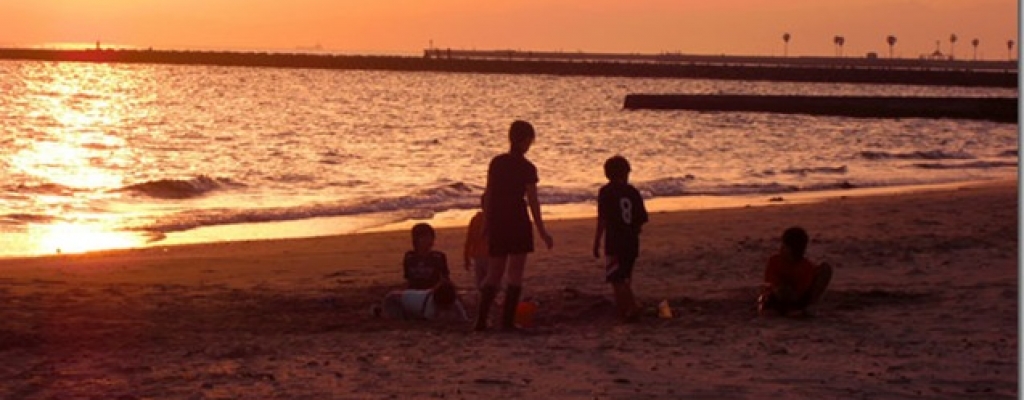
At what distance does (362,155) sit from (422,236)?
34593 mm

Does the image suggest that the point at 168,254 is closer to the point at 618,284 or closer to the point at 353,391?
the point at 618,284

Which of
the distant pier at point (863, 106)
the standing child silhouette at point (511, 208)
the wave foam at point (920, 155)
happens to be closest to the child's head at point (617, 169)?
the standing child silhouette at point (511, 208)

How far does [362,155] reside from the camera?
4609 centimetres

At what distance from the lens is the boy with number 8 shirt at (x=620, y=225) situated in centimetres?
1137

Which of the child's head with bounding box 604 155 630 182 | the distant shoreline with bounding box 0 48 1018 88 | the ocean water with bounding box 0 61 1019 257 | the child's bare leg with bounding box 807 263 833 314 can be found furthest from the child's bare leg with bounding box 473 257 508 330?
the distant shoreline with bounding box 0 48 1018 88

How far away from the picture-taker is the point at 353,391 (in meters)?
8.92

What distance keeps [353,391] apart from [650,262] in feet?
21.7

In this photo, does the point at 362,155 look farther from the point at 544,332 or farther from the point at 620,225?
the point at 544,332

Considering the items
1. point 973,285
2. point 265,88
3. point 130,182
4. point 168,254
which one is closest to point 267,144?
point 130,182

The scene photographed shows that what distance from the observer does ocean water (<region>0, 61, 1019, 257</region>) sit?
2705 cm

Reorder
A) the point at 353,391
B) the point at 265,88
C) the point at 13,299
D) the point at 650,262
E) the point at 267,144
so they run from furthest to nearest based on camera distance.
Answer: the point at 265,88
the point at 267,144
the point at 650,262
the point at 13,299
the point at 353,391

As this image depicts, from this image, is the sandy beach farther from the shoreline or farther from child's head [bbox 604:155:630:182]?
the shoreline

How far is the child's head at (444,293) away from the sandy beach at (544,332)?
247 mm

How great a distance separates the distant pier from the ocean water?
2.64 feet
